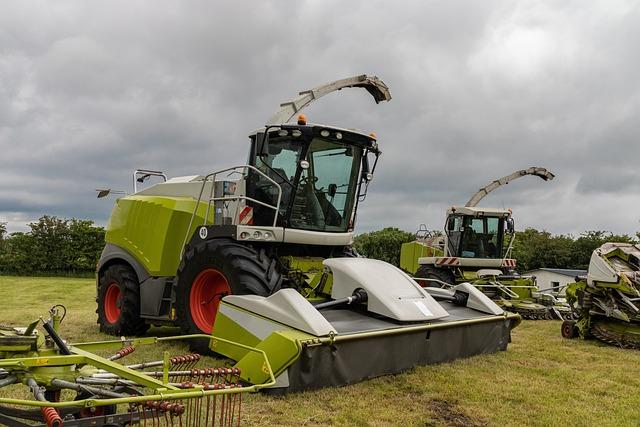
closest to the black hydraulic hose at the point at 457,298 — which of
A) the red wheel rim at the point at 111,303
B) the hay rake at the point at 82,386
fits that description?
the hay rake at the point at 82,386

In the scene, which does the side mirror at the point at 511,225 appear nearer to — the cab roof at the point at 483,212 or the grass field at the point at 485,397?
the cab roof at the point at 483,212

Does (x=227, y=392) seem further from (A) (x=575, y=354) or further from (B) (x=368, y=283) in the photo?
(A) (x=575, y=354)

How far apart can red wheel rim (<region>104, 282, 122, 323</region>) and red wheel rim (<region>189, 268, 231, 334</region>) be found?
2.41m

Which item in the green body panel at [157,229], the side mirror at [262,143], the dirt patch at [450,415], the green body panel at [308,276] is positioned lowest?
the dirt patch at [450,415]

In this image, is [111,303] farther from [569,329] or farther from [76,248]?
[76,248]

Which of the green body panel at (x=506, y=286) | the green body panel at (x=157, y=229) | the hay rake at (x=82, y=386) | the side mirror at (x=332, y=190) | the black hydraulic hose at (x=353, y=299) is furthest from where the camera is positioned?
the green body panel at (x=506, y=286)

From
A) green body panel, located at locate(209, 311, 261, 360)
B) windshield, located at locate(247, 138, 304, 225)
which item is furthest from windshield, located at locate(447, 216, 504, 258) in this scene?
green body panel, located at locate(209, 311, 261, 360)

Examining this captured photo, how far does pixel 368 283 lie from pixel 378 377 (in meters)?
0.89

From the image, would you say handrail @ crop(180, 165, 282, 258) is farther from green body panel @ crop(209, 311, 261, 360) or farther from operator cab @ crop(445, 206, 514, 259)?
operator cab @ crop(445, 206, 514, 259)

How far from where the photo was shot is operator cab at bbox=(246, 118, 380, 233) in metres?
6.35

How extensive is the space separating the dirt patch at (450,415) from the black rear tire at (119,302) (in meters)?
4.56

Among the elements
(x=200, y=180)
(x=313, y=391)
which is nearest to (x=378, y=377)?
(x=313, y=391)

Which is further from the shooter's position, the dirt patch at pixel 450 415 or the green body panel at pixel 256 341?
the green body panel at pixel 256 341

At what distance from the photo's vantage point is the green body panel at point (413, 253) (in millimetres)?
15250
